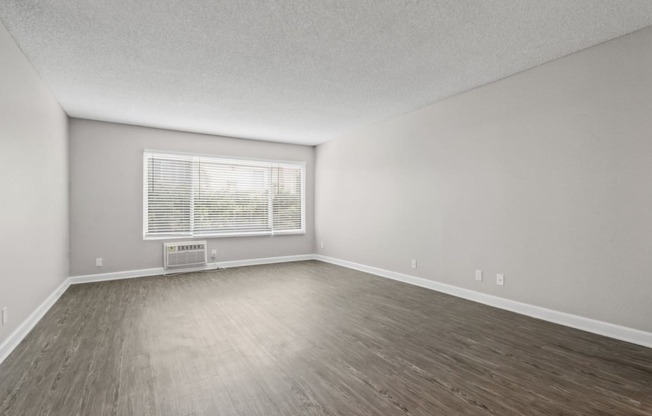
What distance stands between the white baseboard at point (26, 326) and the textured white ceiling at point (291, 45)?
8.28 feet

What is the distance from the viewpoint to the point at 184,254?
5.70 m

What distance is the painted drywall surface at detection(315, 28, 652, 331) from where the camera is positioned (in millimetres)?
2730

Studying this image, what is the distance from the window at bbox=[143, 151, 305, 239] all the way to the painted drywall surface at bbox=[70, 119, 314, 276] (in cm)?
18

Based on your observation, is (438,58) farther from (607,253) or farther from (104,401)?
(104,401)

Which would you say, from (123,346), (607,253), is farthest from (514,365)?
(123,346)

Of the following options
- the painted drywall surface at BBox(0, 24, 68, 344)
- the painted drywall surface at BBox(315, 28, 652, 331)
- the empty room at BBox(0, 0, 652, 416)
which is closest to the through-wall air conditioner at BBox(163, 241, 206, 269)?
the empty room at BBox(0, 0, 652, 416)

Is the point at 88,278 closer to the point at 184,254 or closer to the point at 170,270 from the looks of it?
the point at 170,270

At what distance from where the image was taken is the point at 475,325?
312 centimetres

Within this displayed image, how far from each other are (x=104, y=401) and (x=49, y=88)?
3818 mm

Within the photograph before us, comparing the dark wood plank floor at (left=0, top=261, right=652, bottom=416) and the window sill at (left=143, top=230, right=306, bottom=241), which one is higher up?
the window sill at (left=143, top=230, right=306, bottom=241)

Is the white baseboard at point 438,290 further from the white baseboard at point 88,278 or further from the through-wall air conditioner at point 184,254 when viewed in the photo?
the through-wall air conditioner at point 184,254

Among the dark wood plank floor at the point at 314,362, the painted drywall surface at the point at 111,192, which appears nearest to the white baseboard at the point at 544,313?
the dark wood plank floor at the point at 314,362

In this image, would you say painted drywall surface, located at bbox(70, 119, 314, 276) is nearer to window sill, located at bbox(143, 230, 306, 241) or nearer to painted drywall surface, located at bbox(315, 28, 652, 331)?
window sill, located at bbox(143, 230, 306, 241)

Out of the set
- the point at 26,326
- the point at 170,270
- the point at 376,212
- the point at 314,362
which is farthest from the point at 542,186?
the point at 170,270
